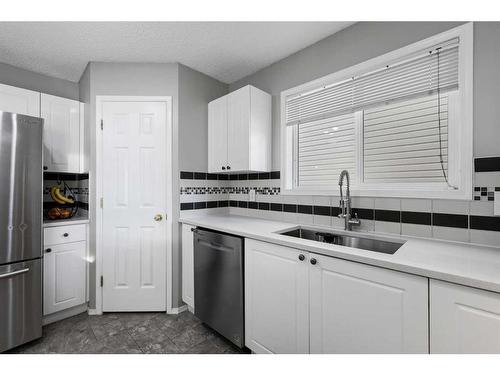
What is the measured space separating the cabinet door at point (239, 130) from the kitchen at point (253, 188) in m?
0.02

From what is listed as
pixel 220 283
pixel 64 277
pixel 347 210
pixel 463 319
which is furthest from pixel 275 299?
pixel 64 277

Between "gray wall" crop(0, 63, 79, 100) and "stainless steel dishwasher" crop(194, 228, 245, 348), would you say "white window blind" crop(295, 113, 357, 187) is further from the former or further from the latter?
"gray wall" crop(0, 63, 79, 100)

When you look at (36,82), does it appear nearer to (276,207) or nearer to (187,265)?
(187,265)

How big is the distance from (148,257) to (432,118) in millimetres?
2568

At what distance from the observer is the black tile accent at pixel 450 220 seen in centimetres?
138

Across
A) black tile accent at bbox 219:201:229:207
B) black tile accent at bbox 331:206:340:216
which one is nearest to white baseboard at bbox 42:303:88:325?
black tile accent at bbox 219:201:229:207

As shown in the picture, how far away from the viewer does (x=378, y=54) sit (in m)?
1.72

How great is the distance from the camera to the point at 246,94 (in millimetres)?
2203

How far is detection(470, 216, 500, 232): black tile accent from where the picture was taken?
1.29 metres

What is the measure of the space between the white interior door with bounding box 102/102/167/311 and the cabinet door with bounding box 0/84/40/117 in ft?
2.19

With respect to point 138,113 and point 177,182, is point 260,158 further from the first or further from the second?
point 138,113

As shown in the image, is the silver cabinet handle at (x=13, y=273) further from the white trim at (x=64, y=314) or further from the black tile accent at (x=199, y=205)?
the black tile accent at (x=199, y=205)

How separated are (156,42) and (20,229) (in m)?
1.82

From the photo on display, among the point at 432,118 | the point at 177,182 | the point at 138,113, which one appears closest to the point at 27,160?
the point at 138,113
